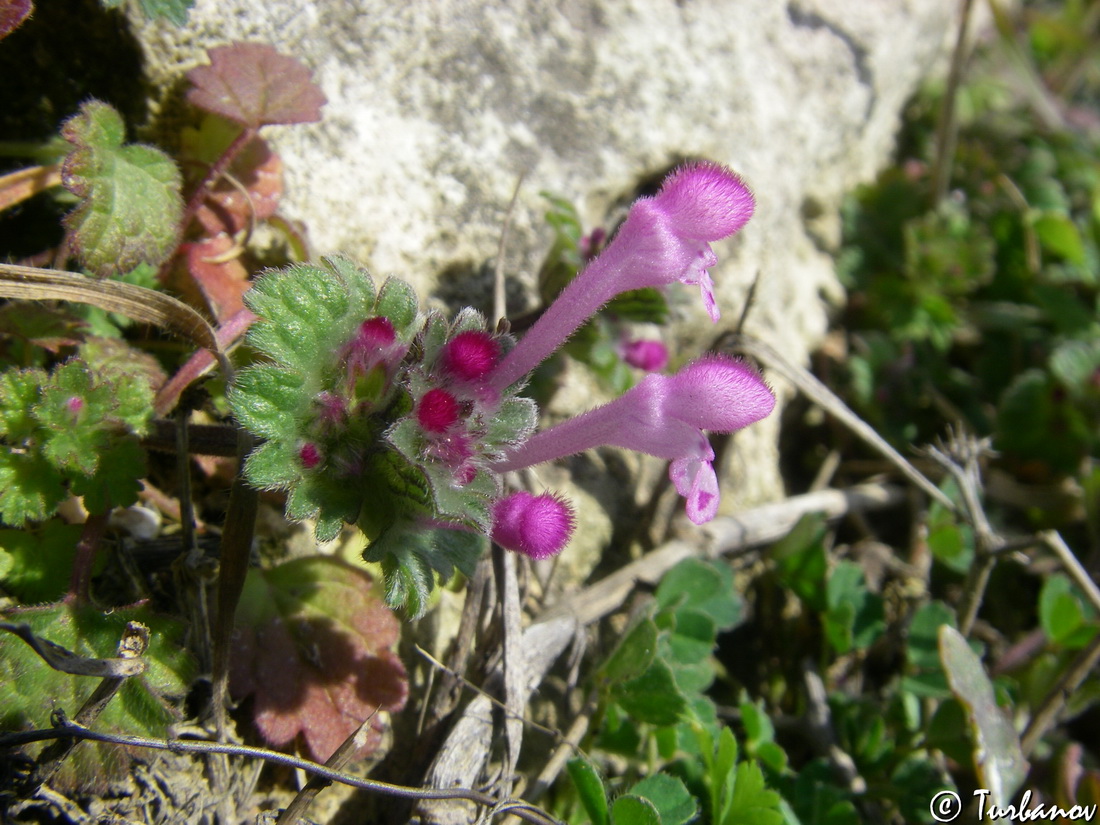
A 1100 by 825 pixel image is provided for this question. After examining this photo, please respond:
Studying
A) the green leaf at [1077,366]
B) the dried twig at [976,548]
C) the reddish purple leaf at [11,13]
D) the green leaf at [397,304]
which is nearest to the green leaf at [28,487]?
the green leaf at [397,304]

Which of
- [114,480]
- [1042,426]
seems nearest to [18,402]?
[114,480]

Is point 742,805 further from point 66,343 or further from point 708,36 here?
point 708,36

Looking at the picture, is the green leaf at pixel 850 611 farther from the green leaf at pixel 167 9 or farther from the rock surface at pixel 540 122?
the green leaf at pixel 167 9

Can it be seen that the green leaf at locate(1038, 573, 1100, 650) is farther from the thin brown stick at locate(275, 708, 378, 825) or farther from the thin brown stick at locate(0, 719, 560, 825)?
the thin brown stick at locate(275, 708, 378, 825)

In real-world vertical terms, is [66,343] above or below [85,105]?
below

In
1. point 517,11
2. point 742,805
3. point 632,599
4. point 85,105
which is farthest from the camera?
point 517,11

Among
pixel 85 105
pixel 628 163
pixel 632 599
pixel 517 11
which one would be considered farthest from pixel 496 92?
pixel 632 599
